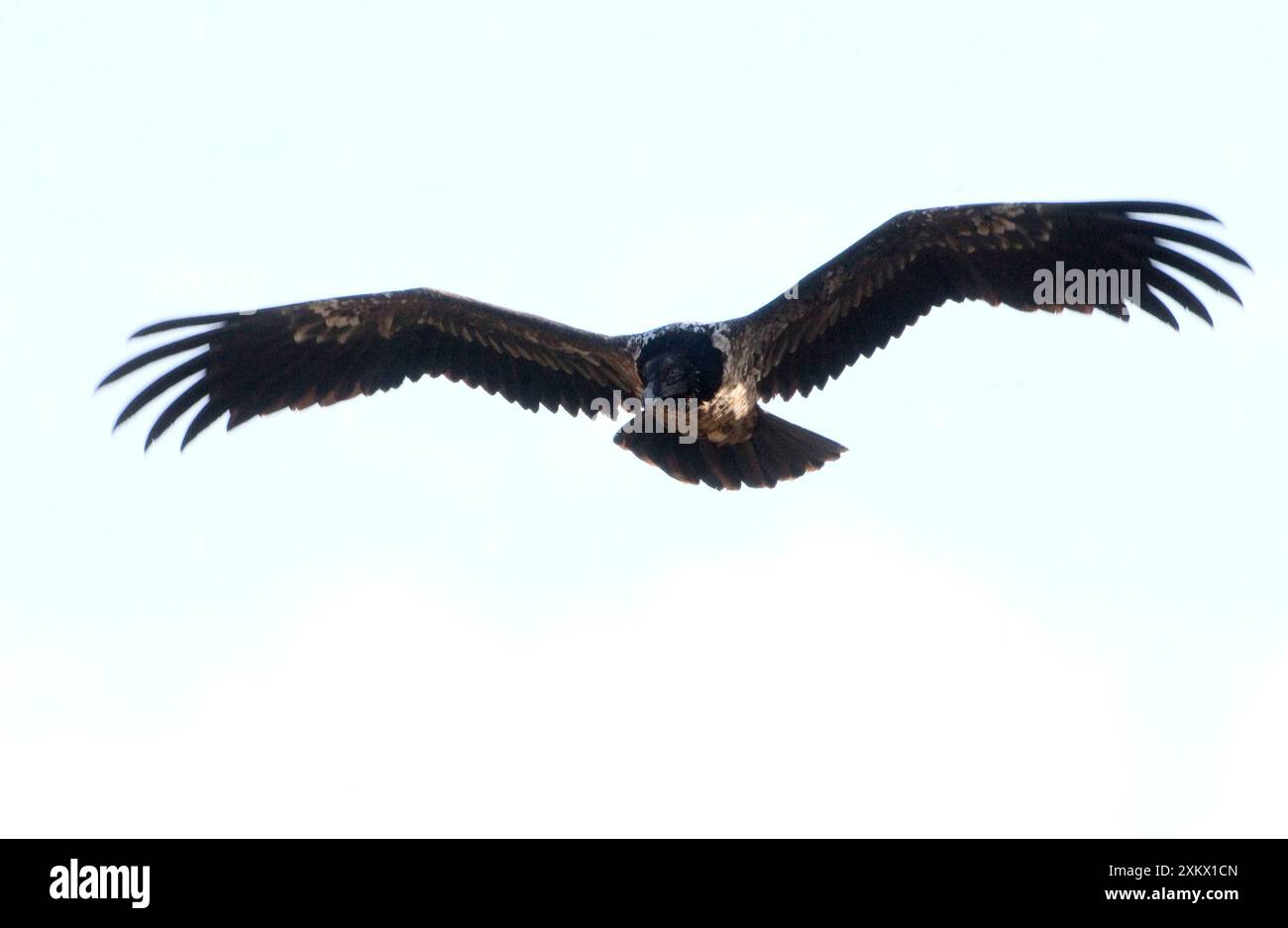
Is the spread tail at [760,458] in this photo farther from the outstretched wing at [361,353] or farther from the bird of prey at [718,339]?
the outstretched wing at [361,353]

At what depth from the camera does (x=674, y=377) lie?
10.9 meters

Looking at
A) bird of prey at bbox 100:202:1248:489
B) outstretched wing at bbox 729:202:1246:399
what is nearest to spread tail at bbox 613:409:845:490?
bird of prey at bbox 100:202:1248:489

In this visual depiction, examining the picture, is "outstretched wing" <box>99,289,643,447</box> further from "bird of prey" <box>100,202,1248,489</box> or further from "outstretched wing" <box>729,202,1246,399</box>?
"outstretched wing" <box>729,202,1246,399</box>

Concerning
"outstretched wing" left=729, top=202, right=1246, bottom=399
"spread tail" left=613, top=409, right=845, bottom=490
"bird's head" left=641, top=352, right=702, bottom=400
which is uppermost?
"outstretched wing" left=729, top=202, right=1246, bottom=399

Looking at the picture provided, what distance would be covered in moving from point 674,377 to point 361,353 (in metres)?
2.20

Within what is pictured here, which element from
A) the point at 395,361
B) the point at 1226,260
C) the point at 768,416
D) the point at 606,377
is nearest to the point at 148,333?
the point at 395,361

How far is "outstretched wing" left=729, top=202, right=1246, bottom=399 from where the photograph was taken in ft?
34.4

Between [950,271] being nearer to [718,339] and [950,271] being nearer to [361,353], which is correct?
[718,339]

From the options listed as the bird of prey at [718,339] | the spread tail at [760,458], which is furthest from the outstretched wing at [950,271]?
the spread tail at [760,458]

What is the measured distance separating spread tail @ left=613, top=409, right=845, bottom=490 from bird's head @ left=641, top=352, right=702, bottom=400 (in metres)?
0.45

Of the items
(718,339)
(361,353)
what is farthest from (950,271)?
(361,353)

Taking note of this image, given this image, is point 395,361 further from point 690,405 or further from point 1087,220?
point 1087,220

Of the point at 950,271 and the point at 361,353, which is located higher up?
the point at 950,271

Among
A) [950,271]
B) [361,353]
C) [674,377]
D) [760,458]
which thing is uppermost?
[950,271]
